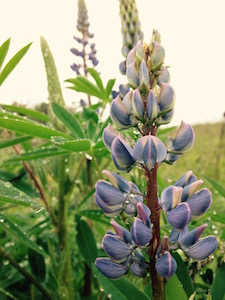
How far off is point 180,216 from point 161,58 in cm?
35

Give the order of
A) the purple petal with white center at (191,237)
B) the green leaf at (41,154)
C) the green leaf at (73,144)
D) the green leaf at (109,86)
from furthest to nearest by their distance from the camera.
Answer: the green leaf at (109,86) → the green leaf at (41,154) → the green leaf at (73,144) → the purple petal with white center at (191,237)

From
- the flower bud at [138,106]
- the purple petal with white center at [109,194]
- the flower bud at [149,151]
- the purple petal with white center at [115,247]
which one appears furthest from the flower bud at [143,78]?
the purple petal with white center at [115,247]

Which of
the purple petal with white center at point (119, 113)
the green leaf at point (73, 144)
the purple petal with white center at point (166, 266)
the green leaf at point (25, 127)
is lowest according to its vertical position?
the purple petal with white center at point (166, 266)

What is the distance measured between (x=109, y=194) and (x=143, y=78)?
0.85ft

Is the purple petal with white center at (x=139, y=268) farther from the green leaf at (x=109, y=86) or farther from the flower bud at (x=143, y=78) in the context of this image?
the green leaf at (x=109, y=86)

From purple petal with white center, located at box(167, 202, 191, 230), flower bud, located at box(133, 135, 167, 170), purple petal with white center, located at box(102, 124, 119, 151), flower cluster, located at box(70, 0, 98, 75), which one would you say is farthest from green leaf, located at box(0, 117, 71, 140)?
flower cluster, located at box(70, 0, 98, 75)

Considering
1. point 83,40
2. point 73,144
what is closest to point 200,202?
point 73,144

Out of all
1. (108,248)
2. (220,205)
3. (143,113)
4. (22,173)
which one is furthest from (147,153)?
(220,205)

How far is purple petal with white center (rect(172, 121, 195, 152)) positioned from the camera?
85 cm

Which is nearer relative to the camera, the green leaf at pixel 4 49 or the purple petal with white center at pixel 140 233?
the purple petal with white center at pixel 140 233

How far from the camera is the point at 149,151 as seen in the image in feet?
2.60

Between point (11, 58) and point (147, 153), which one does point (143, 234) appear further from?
point (11, 58)

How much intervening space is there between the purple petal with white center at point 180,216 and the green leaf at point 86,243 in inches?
24.7

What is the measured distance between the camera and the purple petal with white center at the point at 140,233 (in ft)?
2.54
